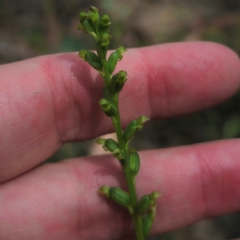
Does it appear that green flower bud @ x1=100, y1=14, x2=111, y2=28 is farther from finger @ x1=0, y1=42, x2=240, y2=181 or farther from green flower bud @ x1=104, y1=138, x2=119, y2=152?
green flower bud @ x1=104, y1=138, x2=119, y2=152

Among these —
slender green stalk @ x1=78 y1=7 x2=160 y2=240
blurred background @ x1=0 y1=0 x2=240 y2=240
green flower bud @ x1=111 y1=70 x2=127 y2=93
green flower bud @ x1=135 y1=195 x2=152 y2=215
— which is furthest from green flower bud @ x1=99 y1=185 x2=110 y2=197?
blurred background @ x1=0 y1=0 x2=240 y2=240

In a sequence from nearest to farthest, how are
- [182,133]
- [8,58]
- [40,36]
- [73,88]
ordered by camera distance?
[73,88]
[182,133]
[8,58]
[40,36]

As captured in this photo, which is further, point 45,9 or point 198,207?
point 45,9

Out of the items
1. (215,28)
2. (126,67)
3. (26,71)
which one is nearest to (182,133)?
(215,28)

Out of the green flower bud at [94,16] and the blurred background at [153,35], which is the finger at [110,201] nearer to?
the green flower bud at [94,16]

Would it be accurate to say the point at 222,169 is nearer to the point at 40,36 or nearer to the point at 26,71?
the point at 26,71

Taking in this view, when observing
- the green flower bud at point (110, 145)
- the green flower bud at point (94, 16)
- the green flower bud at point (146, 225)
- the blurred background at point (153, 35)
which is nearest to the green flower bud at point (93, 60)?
the green flower bud at point (94, 16)

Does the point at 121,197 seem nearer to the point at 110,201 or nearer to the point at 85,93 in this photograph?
the point at 110,201
